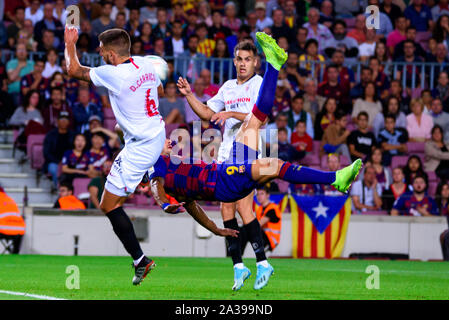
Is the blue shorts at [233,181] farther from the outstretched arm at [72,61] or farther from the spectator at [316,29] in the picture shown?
the spectator at [316,29]

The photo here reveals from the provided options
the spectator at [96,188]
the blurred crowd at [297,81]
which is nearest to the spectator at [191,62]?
the blurred crowd at [297,81]

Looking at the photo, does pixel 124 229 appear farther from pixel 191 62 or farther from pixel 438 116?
pixel 438 116

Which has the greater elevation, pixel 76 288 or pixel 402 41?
pixel 402 41

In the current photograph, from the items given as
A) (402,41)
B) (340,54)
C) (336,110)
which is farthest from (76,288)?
(402,41)

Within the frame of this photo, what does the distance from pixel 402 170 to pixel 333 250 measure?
219 centimetres

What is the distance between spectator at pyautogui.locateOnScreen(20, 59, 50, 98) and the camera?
1859 centimetres

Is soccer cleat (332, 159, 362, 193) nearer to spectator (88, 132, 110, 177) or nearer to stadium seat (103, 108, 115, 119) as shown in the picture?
spectator (88, 132, 110, 177)

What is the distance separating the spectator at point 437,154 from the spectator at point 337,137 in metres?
1.67

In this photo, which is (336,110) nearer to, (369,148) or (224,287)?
(369,148)

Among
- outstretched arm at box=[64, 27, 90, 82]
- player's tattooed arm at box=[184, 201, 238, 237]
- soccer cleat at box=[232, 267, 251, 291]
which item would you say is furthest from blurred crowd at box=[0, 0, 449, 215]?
outstretched arm at box=[64, 27, 90, 82]

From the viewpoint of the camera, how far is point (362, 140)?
60.0ft
